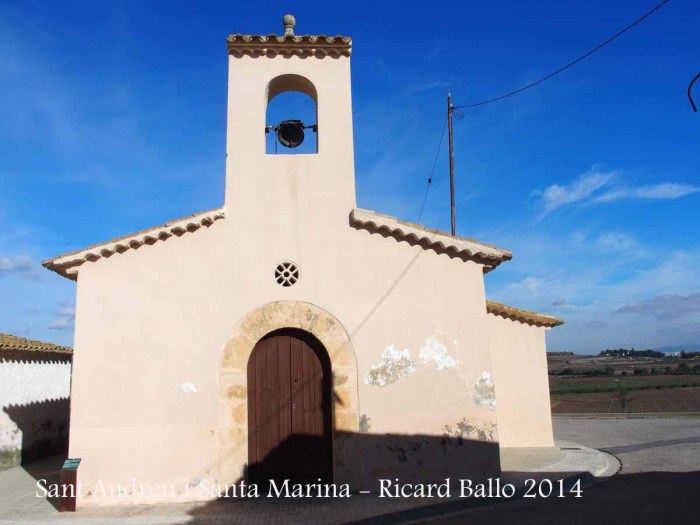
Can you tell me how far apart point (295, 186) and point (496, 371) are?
5.64 metres

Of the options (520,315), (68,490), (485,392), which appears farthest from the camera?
(520,315)

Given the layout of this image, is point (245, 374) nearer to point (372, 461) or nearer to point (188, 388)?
point (188, 388)

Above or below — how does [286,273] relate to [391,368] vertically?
above

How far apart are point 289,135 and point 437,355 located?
431cm

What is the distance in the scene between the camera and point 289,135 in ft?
29.7

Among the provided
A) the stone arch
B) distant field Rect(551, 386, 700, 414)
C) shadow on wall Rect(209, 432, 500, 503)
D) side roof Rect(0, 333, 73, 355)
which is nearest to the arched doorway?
shadow on wall Rect(209, 432, 500, 503)

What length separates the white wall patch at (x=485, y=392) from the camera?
8141mm

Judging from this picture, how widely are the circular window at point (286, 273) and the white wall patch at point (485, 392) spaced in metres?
3.19

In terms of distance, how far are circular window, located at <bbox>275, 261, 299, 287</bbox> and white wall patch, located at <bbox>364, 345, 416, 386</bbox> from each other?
69.8 inches

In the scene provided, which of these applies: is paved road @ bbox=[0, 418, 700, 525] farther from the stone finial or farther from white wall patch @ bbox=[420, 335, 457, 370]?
the stone finial

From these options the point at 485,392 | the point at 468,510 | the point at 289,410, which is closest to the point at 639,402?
the point at 485,392

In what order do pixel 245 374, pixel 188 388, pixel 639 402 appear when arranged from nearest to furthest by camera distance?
pixel 188 388
pixel 245 374
pixel 639 402

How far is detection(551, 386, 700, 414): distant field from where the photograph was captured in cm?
2655

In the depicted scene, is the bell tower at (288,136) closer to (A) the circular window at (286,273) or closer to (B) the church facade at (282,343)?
(B) the church facade at (282,343)
